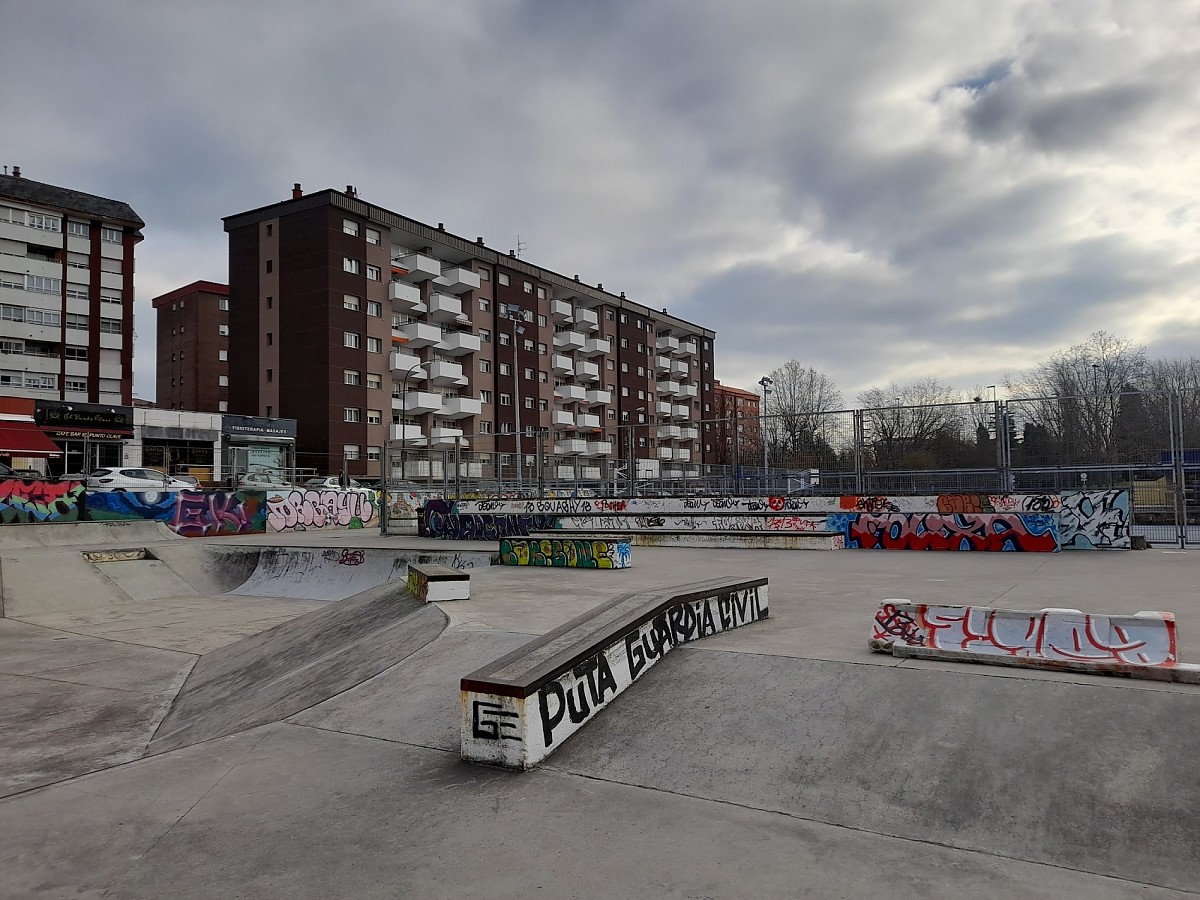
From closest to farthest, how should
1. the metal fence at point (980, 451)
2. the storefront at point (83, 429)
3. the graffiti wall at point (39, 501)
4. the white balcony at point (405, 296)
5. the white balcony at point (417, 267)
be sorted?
the metal fence at point (980, 451) < the graffiti wall at point (39, 501) < the storefront at point (83, 429) < the white balcony at point (405, 296) < the white balcony at point (417, 267)

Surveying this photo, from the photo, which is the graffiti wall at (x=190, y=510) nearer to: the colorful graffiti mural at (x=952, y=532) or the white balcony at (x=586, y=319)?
the colorful graffiti mural at (x=952, y=532)

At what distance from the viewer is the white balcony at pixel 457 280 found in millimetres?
54188

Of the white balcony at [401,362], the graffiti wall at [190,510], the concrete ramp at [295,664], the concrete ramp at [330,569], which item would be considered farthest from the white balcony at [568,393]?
the concrete ramp at [295,664]

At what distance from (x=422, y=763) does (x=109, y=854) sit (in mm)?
1572

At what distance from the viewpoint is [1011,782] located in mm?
3668

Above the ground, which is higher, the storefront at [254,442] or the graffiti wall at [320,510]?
the storefront at [254,442]

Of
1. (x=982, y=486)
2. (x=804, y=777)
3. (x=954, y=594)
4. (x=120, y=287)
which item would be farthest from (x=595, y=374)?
(x=804, y=777)

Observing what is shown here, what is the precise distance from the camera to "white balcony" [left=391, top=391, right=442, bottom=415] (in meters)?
50.5

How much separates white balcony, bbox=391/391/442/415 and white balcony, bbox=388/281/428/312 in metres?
5.92

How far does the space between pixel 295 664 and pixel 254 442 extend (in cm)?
4062

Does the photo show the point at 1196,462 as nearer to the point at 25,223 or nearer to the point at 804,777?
the point at 804,777

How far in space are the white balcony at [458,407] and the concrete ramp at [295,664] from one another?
4291 centimetres

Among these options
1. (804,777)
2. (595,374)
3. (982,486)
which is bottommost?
(804,777)

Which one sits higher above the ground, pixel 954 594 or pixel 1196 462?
pixel 1196 462
